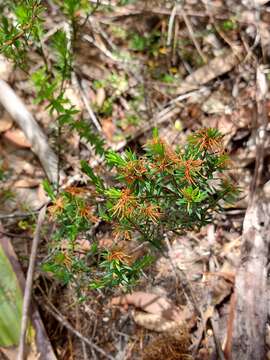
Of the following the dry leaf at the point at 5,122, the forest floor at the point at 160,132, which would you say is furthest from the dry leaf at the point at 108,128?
the dry leaf at the point at 5,122

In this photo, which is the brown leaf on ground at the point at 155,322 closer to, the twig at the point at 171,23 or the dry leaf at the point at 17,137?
the dry leaf at the point at 17,137

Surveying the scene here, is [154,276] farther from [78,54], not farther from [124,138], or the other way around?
[78,54]

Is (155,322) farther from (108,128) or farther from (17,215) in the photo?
(108,128)

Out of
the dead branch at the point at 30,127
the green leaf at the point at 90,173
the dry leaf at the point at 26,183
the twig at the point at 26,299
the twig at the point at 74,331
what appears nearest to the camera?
the green leaf at the point at 90,173

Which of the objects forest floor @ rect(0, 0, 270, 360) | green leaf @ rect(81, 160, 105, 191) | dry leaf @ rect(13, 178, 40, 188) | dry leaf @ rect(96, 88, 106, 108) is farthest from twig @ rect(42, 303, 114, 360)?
dry leaf @ rect(96, 88, 106, 108)

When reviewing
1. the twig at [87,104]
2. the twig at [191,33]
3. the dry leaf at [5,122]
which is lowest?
the dry leaf at [5,122]

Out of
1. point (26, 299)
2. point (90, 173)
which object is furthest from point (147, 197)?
point (26, 299)

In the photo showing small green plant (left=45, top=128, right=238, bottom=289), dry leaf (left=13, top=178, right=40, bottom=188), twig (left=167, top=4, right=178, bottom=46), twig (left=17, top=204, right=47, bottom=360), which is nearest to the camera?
small green plant (left=45, top=128, right=238, bottom=289)

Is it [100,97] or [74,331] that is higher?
[100,97]

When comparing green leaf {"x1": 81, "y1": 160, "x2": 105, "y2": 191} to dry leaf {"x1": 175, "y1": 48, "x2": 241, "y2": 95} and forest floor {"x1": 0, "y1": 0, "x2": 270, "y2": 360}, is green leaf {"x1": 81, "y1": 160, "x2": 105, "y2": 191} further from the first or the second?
dry leaf {"x1": 175, "y1": 48, "x2": 241, "y2": 95}
